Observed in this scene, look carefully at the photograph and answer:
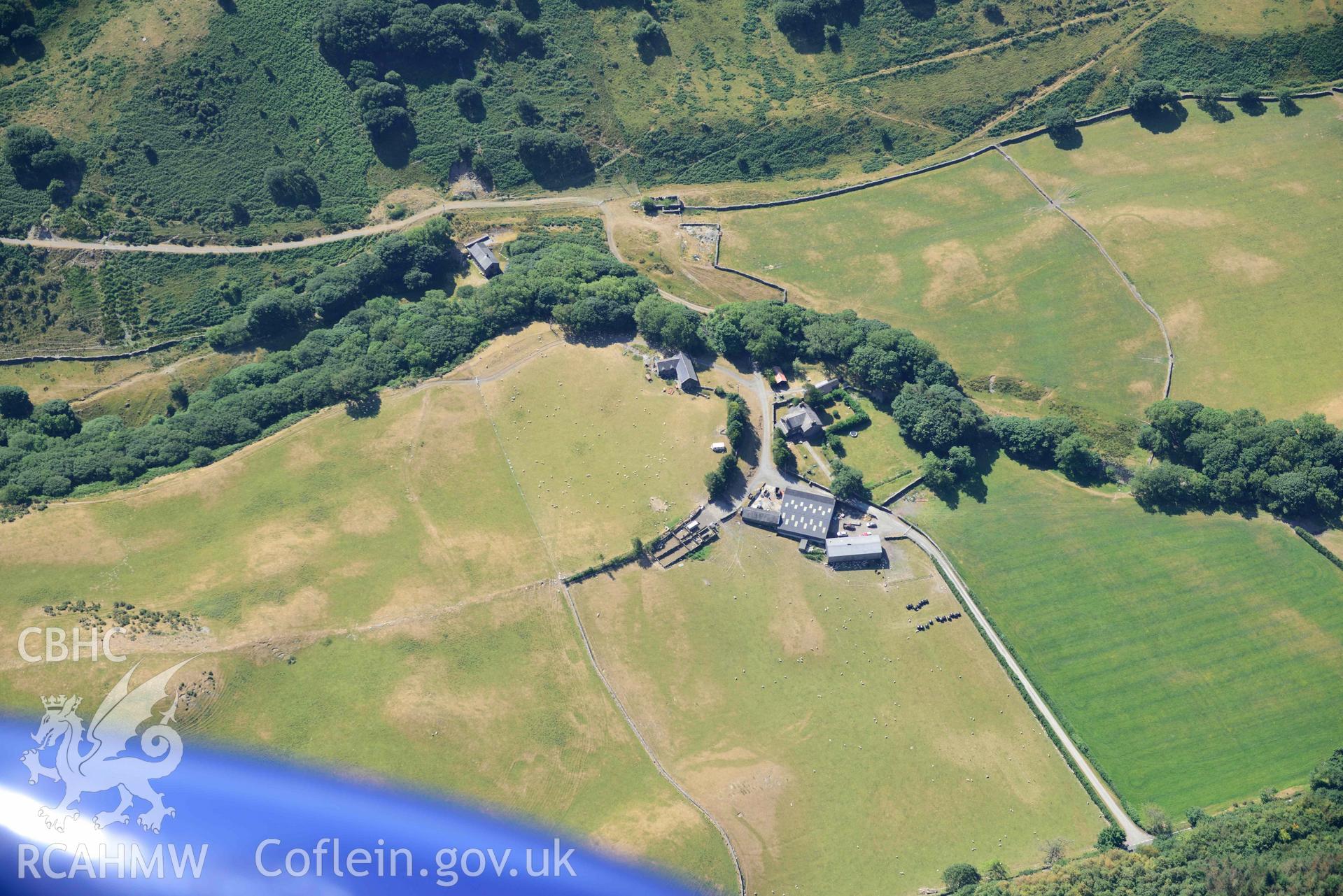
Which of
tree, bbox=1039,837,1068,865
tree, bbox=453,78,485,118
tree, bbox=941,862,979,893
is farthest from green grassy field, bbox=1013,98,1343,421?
tree, bbox=453,78,485,118

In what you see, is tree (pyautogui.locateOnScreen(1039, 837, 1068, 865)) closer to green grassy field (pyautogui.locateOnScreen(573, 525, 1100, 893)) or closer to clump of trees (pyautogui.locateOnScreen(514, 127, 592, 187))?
green grassy field (pyautogui.locateOnScreen(573, 525, 1100, 893))

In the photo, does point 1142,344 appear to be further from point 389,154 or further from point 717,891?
point 389,154

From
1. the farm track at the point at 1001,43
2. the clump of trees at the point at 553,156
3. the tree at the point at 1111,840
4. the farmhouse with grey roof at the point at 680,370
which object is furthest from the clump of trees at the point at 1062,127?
the tree at the point at 1111,840

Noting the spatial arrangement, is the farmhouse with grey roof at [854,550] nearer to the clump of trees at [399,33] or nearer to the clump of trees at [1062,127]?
the clump of trees at [1062,127]

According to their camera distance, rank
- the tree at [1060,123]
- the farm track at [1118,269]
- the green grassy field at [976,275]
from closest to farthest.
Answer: the farm track at [1118,269] → the green grassy field at [976,275] → the tree at [1060,123]

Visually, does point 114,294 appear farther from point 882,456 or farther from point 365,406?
point 882,456

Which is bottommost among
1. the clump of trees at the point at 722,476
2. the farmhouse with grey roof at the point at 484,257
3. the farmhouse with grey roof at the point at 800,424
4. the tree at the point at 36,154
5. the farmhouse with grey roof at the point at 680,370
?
the clump of trees at the point at 722,476

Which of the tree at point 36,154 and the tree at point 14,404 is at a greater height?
the tree at point 36,154

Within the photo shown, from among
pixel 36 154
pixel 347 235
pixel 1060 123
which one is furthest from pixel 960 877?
pixel 36 154
